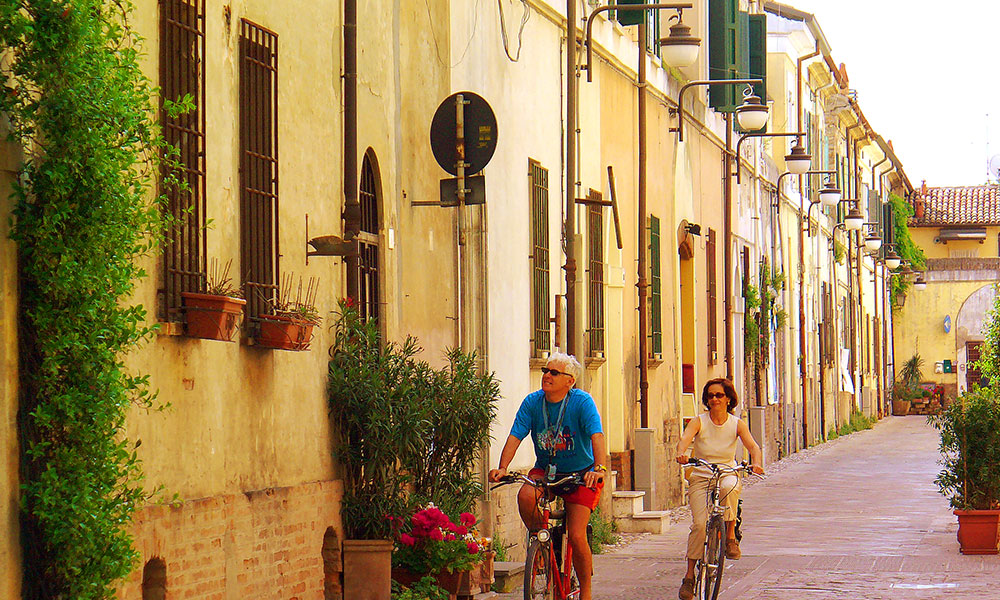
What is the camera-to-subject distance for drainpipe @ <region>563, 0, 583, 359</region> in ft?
50.5

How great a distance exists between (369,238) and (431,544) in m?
2.30

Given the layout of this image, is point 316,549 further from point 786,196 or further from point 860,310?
point 860,310

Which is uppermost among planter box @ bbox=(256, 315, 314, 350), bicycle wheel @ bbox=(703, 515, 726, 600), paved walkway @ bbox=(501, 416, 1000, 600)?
planter box @ bbox=(256, 315, 314, 350)

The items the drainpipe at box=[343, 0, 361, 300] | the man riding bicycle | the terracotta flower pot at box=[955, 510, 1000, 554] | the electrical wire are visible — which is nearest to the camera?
the man riding bicycle

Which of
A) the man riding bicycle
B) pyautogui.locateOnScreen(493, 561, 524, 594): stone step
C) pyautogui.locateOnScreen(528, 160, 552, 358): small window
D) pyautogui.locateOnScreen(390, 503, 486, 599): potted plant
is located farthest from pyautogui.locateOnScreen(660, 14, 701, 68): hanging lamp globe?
the man riding bicycle

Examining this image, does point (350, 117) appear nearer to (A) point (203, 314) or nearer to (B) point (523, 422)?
(B) point (523, 422)

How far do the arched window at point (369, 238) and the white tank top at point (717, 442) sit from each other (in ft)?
8.13

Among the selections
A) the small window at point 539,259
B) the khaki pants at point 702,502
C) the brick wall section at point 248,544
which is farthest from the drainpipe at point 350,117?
the small window at point 539,259

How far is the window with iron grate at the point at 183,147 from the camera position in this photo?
8.05 m

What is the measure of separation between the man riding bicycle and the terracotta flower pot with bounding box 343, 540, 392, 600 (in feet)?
4.05

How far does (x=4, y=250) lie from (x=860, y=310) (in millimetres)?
50524

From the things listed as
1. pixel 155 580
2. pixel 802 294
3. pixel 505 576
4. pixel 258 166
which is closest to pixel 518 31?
pixel 505 576

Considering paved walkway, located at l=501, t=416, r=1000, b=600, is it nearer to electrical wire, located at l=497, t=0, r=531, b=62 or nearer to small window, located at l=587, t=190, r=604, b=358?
small window, located at l=587, t=190, r=604, b=358

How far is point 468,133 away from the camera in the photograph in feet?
40.2
